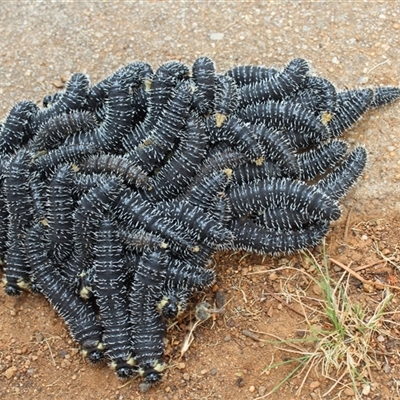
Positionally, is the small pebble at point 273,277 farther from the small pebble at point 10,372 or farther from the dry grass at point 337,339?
the small pebble at point 10,372

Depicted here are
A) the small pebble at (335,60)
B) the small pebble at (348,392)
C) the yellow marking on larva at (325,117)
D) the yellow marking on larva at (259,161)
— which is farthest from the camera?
the small pebble at (335,60)

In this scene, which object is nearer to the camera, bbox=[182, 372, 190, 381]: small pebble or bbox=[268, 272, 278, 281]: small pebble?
bbox=[182, 372, 190, 381]: small pebble

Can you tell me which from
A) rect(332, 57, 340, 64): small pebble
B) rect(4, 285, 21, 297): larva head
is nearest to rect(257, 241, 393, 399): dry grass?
rect(4, 285, 21, 297): larva head

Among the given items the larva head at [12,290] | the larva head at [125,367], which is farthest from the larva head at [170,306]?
the larva head at [12,290]

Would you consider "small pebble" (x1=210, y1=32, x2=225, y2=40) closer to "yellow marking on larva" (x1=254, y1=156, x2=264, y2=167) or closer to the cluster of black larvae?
the cluster of black larvae

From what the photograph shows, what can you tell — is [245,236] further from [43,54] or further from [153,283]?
[43,54]

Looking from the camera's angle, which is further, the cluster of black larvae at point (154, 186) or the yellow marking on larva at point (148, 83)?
the yellow marking on larva at point (148, 83)
